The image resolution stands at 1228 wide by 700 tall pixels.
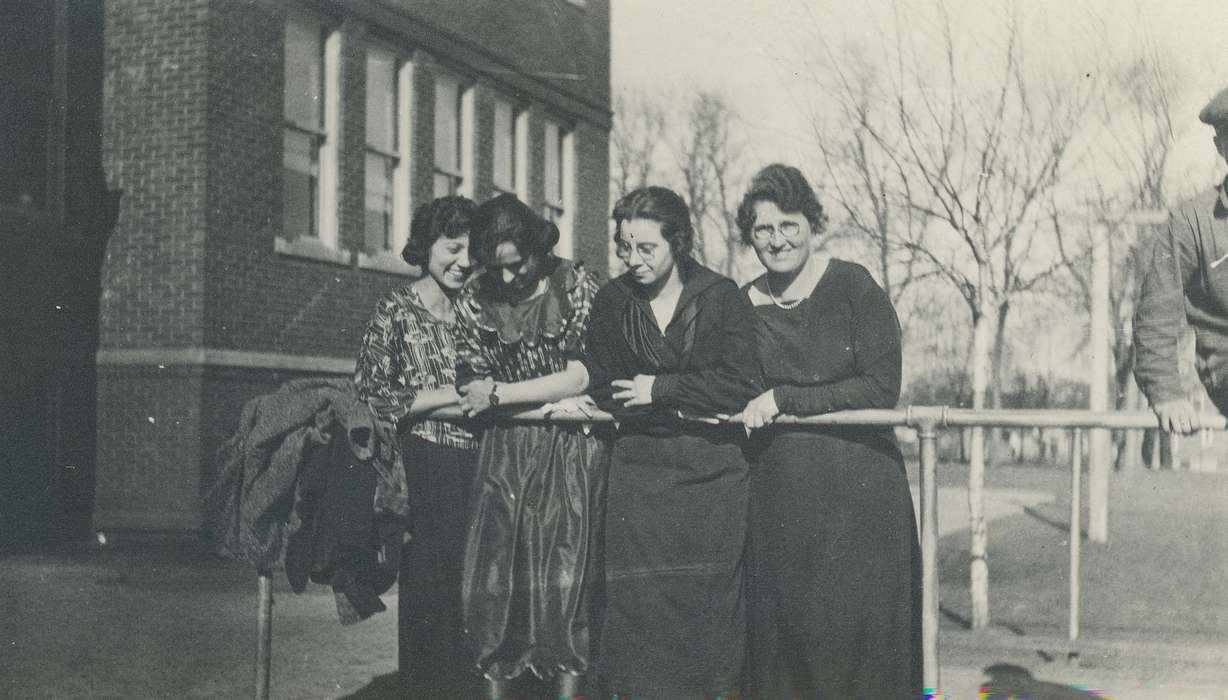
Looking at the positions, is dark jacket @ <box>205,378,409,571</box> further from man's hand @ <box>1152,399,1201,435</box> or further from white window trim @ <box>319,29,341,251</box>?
white window trim @ <box>319,29,341,251</box>

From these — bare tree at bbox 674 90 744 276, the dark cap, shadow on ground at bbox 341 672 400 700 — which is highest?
bare tree at bbox 674 90 744 276

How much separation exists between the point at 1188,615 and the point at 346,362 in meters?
7.93

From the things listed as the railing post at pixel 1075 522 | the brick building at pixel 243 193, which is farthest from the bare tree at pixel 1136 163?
the brick building at pixel 243 193

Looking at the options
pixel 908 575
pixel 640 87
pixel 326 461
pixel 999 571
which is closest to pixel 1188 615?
pixel 999 571

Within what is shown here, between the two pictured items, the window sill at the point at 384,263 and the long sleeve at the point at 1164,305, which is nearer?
the long sleeve at the point at 1164,305

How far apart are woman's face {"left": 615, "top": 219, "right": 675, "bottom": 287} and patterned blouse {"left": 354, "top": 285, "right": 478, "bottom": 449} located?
86 cm

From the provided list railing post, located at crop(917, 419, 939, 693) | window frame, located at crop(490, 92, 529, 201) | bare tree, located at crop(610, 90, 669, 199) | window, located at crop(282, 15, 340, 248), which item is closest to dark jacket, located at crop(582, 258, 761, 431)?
railing post, located at crop(917, 419, 939, 693)

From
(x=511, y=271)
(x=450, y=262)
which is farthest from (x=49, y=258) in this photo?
(x=511, y=271)

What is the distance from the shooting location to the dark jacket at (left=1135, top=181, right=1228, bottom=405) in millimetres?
3914

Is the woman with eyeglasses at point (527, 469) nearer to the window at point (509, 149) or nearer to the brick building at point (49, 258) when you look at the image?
the brick building at point (49, 258)

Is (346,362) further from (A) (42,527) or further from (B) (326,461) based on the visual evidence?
(B) (326,461)

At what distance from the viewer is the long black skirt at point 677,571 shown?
12.8ft

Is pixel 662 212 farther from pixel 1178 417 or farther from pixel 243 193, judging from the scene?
pixel 243 193

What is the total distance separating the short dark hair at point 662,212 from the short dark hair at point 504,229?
0.32 m
